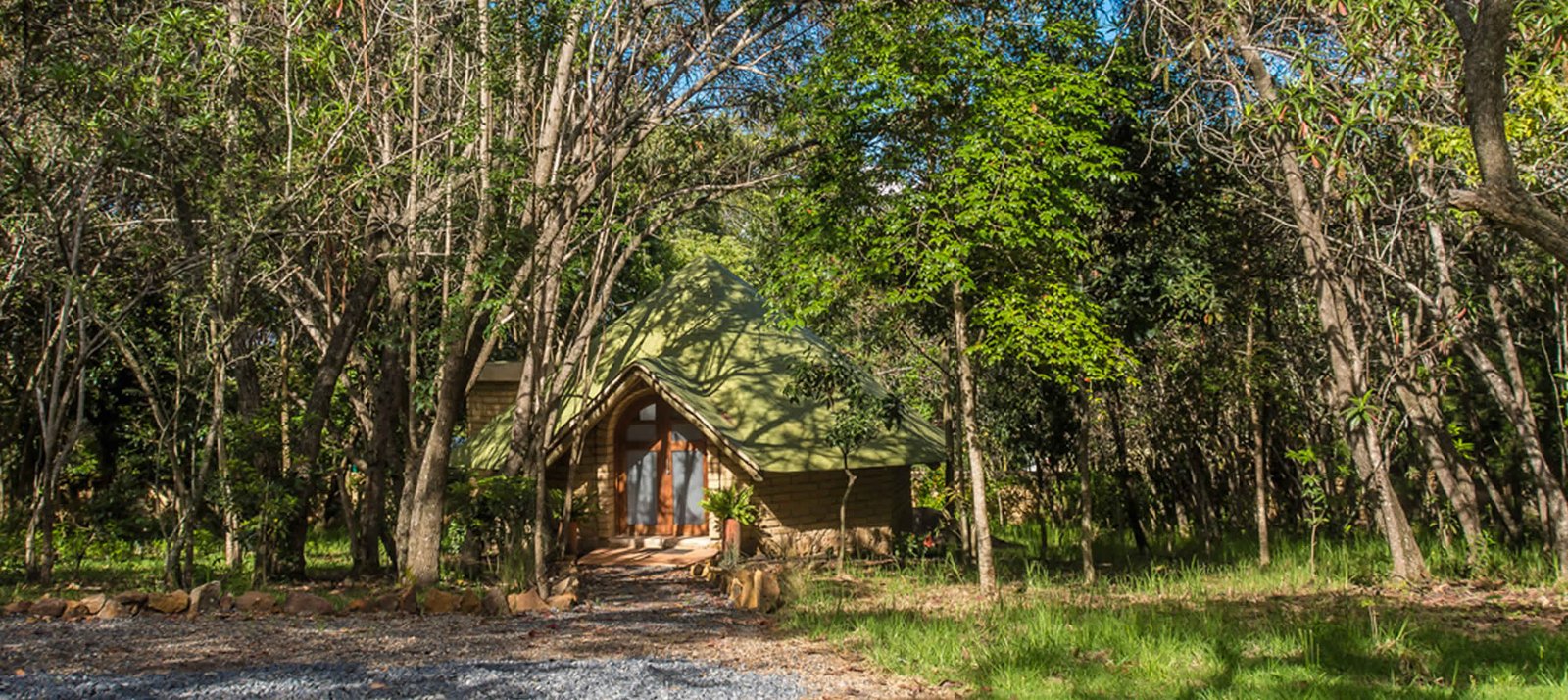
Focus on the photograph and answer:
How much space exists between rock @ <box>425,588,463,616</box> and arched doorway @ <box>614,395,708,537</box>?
23.7 feet

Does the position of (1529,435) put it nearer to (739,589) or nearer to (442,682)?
(739,589)

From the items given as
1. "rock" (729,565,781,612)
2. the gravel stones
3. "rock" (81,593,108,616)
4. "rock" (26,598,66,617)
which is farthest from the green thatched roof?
the gravel stones

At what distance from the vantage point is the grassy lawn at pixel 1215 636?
21.7ft

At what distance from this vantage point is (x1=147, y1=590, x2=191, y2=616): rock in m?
9.59

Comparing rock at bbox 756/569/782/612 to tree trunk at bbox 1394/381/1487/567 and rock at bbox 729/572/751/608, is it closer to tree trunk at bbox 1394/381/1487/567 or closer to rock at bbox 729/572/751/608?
rock at bbox 729/572/751/608

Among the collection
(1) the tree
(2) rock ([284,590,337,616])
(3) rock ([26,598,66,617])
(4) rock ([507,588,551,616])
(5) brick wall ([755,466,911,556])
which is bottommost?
(4) rock ([507,588,551,616])

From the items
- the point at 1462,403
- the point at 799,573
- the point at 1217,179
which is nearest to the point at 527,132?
the point at 799,573

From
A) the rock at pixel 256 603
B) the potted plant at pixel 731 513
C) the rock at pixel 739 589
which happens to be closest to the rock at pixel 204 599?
the rock at pixel 256 603

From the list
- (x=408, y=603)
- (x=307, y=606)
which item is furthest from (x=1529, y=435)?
(x=307, y=606)

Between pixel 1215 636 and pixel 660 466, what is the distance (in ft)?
35.9

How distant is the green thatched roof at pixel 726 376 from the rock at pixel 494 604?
13.6ft

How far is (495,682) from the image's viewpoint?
21.6 ft

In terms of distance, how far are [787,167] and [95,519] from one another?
9.44 meters

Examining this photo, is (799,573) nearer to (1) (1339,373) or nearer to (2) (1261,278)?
(1) (1339,373)
